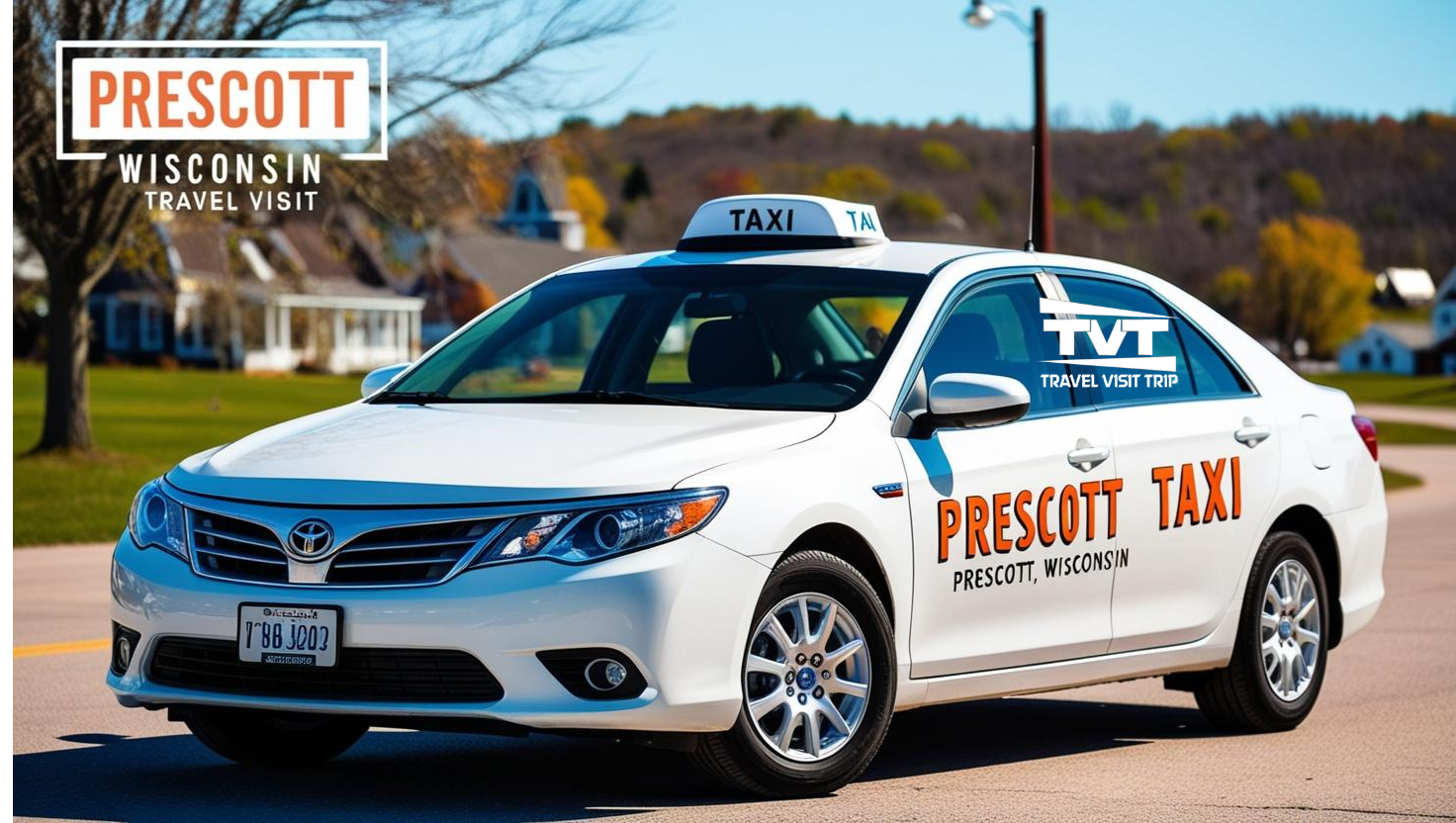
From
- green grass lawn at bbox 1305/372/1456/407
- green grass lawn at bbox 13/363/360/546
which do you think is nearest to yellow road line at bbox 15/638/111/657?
green grass lawn at bbox 13/363/360/546

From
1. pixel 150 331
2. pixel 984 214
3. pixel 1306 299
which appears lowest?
pixel 150 331

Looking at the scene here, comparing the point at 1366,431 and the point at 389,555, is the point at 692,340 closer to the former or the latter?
the point at 389,555

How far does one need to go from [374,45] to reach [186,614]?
19872 mm

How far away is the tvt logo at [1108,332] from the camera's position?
8.09 m

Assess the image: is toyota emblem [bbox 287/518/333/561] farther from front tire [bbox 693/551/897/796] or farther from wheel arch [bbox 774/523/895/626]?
wheel arch [bbox 774/523/895/626]

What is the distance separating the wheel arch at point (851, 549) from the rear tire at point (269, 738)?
1.62m

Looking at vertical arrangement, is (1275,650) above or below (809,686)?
below

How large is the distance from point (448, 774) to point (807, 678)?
1.42 metres

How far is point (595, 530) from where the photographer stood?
6215mm

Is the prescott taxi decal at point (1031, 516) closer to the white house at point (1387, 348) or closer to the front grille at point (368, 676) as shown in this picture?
the front grille at point (368, 676)

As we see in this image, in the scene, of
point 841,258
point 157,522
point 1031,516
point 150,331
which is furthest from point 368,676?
point 150,331

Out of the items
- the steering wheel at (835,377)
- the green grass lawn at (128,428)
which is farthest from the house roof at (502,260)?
the steering wheel at (835,377)

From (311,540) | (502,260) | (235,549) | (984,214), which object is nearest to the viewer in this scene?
(311,540)

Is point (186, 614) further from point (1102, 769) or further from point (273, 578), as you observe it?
point (1102, 769)
